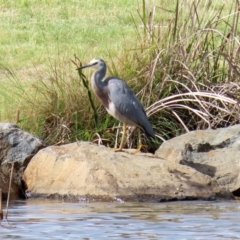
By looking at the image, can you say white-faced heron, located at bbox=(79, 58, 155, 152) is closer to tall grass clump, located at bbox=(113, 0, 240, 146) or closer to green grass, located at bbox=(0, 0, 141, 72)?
tall grass clump, located at bbox=(113, 0, 240, 146)

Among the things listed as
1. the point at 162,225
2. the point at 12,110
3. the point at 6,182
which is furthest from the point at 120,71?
the point at 162,225

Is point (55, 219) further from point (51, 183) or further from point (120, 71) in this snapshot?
point (120, 71)

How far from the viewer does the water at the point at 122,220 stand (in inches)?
271

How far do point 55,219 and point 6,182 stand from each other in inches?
65.7

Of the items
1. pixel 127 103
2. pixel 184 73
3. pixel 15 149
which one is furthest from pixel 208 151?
pixel 15 149

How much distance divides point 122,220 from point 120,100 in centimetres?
231

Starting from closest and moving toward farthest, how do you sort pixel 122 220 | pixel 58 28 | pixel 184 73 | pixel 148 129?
pixel 122 220 → pixel 148 129 → pixel 184 73 → pixel 58 28

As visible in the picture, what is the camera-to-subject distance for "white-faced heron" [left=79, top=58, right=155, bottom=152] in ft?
30.9

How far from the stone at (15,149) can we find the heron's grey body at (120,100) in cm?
89

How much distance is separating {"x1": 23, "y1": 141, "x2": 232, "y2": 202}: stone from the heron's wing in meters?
0.43

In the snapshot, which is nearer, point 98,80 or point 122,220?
point 122,220

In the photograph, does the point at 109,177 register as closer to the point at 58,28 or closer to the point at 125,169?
the point at 125,169

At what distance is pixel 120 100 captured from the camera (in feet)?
31.5

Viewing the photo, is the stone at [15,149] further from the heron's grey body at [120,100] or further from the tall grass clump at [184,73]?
the tall grass clump at [184,73]
